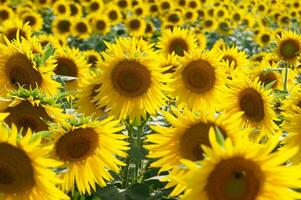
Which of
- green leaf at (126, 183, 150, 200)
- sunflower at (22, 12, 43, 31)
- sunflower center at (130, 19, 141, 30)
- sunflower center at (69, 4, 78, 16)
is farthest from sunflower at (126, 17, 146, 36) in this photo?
green leaf at (126, 183, 150, 200)

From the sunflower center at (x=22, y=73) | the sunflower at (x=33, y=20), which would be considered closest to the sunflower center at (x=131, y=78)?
the sunflower center at (x=22, y=73)

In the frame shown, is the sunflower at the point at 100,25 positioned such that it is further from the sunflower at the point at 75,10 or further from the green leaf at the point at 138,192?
the green leaf at the point at 138,192

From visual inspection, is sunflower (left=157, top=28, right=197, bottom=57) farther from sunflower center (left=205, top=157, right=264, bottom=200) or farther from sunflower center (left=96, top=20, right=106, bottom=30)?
sunflower center (left=96, top=20, right=106, bottom=30)

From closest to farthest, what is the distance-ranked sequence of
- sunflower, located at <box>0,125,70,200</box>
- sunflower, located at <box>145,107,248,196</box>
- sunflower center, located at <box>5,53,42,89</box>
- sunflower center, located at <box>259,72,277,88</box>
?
1. sunflower, located at <box>0,125,70,200</box>
2. sunflower, located at <box>145,107,248,196</box>
3. sunflower center, located at <box>5,53,42,89</box>
4. sunflower center, located at <box>259,72,277,88</box>

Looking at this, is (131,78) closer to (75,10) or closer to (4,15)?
(4,15)

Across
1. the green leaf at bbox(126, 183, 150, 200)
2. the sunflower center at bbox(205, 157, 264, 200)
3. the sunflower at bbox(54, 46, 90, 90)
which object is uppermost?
the sunflower at bbox(54, 46, 90, 90)

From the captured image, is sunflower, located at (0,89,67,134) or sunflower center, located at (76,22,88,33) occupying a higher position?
sunflower center, located at (76,22,88,33)
